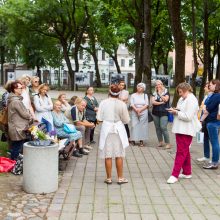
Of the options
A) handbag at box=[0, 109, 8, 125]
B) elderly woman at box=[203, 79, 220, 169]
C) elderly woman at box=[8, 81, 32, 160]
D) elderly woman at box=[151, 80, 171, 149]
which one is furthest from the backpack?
elderly woman at box=[151, 80, 171, 149]

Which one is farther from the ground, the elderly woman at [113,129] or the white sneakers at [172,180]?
the elderly woman at [113,129]

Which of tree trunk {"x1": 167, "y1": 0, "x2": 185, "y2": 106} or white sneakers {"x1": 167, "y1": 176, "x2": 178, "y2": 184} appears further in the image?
tree trunk {"x1": 167, "y1": 0, "x2": 185, "y2": 106}

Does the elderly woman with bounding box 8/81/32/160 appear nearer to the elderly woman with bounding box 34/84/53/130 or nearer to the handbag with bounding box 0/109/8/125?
the handbag with bounding box 0/109/8/125

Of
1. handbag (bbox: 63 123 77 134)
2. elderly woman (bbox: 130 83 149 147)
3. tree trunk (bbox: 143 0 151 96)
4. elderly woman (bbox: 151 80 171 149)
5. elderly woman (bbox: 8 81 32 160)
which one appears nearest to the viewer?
elderly woman (bbox: 8 81 32 160)

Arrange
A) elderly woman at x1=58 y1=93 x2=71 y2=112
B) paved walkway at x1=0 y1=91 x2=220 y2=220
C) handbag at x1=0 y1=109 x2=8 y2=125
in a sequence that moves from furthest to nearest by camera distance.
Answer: elderly woman at x1=58 y1=93 x2=71 y2=112 < handbag at x1=0 y1=109 x2=8 y2=125 < paved walkway at x1=0 y1=91 x2=220 y2=220

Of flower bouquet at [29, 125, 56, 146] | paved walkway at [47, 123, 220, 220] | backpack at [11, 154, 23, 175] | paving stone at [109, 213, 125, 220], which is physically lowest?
paved walkway at [47, 123, 220, 220]

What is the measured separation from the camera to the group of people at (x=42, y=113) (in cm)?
840

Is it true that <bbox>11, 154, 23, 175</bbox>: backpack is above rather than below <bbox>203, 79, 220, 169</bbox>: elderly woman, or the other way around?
below

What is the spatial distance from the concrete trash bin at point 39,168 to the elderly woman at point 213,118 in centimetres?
333

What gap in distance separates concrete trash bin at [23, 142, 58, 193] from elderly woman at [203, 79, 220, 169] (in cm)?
333

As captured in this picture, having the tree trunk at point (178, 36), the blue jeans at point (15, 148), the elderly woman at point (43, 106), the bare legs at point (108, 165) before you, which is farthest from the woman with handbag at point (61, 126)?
the tree trunk at point (178, 36)

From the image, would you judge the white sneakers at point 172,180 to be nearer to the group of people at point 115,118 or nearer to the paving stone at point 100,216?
the group of people at point 115,118

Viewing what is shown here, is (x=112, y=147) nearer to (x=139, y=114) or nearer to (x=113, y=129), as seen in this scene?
(x=113, y=129)

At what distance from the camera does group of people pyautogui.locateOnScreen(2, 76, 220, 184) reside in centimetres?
759
